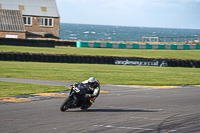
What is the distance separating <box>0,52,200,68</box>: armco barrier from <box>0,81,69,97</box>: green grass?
1206cm

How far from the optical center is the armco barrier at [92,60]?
93.0 feet

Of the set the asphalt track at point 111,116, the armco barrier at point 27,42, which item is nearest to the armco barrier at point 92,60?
the armco barrier at point 27,42

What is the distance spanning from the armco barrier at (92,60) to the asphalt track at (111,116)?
51.5 ft

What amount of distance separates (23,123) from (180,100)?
7090 mm

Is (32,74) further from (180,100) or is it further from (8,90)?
(180,100)

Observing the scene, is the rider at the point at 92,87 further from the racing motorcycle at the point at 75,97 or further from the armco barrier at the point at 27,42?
the armco barrier at the point at 27,42

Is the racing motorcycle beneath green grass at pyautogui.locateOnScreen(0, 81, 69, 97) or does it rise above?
above

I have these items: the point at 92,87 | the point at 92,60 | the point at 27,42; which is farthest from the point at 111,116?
the point at 27,42

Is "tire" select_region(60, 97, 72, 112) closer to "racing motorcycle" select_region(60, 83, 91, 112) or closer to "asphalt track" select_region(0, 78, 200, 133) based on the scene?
"racing motorcycle" select_region(60, 83, 91, 112)

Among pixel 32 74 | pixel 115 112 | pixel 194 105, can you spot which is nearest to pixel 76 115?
pixel 115 112

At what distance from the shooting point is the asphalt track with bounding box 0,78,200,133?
789cm

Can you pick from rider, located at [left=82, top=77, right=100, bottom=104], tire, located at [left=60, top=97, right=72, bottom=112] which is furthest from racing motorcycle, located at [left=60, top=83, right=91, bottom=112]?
rider, located at [left=82, top=77, right=100, bottom=104]

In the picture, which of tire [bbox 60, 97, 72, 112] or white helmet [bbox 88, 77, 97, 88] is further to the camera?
white helmet [bbox 88, 77, 97, 88]

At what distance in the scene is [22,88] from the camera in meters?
15.3
